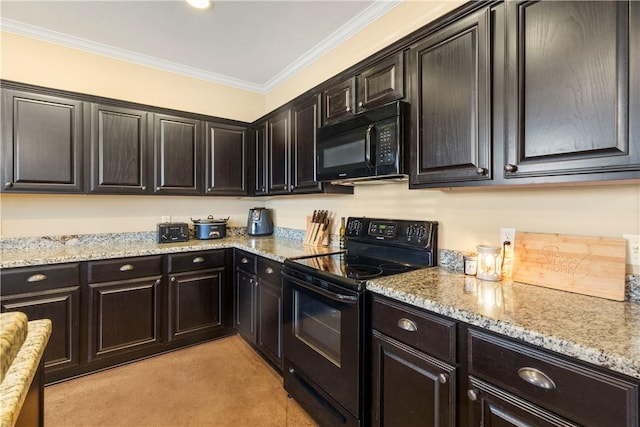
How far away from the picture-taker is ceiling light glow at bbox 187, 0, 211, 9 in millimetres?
2079

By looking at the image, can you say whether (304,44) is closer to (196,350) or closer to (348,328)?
(348,328)

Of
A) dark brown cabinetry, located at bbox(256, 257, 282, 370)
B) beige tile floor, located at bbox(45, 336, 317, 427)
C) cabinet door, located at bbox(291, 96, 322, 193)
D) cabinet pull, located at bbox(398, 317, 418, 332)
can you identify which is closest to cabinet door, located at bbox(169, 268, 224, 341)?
beige tile floor, located at bbox(45, 336, 317, 427)

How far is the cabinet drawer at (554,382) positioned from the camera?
771mm

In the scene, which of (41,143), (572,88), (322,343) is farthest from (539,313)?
(41,143)

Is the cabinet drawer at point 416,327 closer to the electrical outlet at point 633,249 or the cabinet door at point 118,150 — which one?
the electrical outlet at point 633,249

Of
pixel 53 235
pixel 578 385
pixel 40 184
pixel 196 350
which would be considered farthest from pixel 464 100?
pixel 53 235

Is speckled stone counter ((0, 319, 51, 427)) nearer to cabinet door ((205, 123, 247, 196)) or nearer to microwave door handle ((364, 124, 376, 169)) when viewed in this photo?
microwave door handle ((364, 124, 376, 169))

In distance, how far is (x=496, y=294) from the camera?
1.25m

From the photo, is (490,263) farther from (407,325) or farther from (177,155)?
(177,155)

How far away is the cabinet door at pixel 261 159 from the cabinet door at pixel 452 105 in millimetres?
1745

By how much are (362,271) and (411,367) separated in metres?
0.56

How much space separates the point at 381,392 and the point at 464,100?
1412mm

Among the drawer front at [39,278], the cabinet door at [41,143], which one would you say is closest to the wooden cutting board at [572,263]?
the drawer front at [39,278]

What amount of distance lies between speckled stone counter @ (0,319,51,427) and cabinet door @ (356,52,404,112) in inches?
69.3
